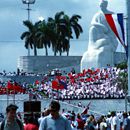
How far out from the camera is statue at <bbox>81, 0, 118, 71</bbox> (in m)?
87.8

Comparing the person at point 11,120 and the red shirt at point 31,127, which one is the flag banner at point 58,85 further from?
the person at point 11,120

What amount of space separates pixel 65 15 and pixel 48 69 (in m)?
9.19

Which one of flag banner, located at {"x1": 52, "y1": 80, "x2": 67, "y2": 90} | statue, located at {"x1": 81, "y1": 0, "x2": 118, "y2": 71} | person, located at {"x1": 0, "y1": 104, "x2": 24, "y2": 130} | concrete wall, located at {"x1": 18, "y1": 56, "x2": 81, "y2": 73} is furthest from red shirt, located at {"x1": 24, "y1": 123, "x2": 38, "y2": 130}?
concrete wall, located at {"x1": 18, "y1": 56, "x2": 81, "y2": 73}

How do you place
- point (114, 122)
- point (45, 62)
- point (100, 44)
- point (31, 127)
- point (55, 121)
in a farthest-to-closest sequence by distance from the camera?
1. point (45, 62)
2. point (100, 44)
3. point (114, 122)
4. point (31, 127)
5. point (55, 121)

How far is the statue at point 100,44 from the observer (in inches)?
3455

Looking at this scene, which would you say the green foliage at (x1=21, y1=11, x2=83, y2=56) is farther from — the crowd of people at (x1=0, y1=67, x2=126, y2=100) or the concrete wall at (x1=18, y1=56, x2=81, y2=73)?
the crowd of people at (x1=0, y1=67, x2=126, y2=100)

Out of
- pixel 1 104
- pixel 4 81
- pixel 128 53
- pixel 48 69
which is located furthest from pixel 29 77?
pixel 128 53

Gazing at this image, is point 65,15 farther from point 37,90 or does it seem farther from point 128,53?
point 128,53

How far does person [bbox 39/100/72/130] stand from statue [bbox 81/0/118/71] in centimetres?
7408

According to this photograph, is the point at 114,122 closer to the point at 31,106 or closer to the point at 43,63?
the point at 31,106

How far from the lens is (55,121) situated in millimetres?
12305

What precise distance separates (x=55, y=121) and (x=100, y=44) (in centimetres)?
7824

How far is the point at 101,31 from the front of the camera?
3602 inches

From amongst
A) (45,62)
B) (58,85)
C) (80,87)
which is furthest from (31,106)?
(45,62)
